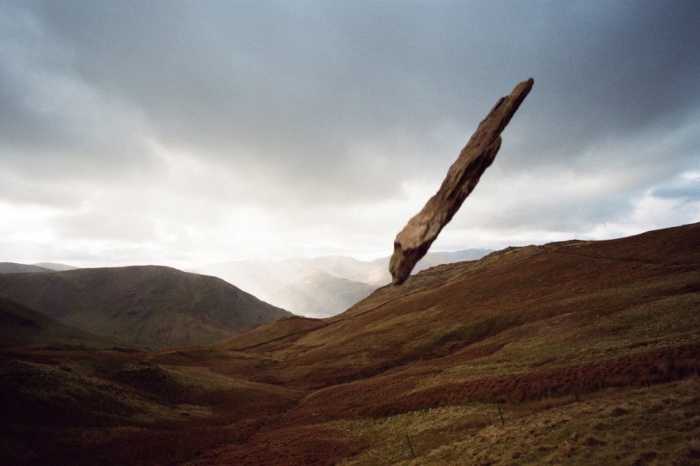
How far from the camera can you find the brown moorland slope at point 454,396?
1825 centimetres

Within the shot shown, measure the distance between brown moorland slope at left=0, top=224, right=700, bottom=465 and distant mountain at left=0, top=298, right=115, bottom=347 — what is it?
138 meters

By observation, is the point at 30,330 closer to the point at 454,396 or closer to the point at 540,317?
the point at 454,396

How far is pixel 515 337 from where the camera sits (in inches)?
1928

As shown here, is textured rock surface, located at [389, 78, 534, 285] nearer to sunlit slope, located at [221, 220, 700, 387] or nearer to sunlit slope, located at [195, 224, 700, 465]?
sunlit slope, located at [195, 224, 700, 465]

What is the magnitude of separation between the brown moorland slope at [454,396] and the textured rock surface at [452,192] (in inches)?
443

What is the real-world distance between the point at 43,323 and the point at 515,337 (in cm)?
22580

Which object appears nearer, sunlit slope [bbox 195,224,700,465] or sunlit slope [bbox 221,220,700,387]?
sunlit slope [bbox 195,224,700,465]

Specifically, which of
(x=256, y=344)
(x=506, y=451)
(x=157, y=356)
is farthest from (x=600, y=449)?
(x=256, y=344)

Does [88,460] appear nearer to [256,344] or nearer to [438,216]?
[438,216]

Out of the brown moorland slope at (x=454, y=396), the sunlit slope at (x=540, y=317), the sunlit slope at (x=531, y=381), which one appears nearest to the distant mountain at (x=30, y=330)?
the sunlit slope at (x=540, y=317)

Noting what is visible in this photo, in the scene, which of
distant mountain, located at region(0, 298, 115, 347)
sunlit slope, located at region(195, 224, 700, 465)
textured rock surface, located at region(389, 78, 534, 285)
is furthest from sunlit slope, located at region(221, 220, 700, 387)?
distant mountain, located at region(0, 298, 115, 347)

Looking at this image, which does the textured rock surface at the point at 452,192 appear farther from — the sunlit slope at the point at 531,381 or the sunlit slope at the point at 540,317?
the sunlit slope at the point at 540,317

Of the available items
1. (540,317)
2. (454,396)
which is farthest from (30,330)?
(540,317)

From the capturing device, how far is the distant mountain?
14888 cm
